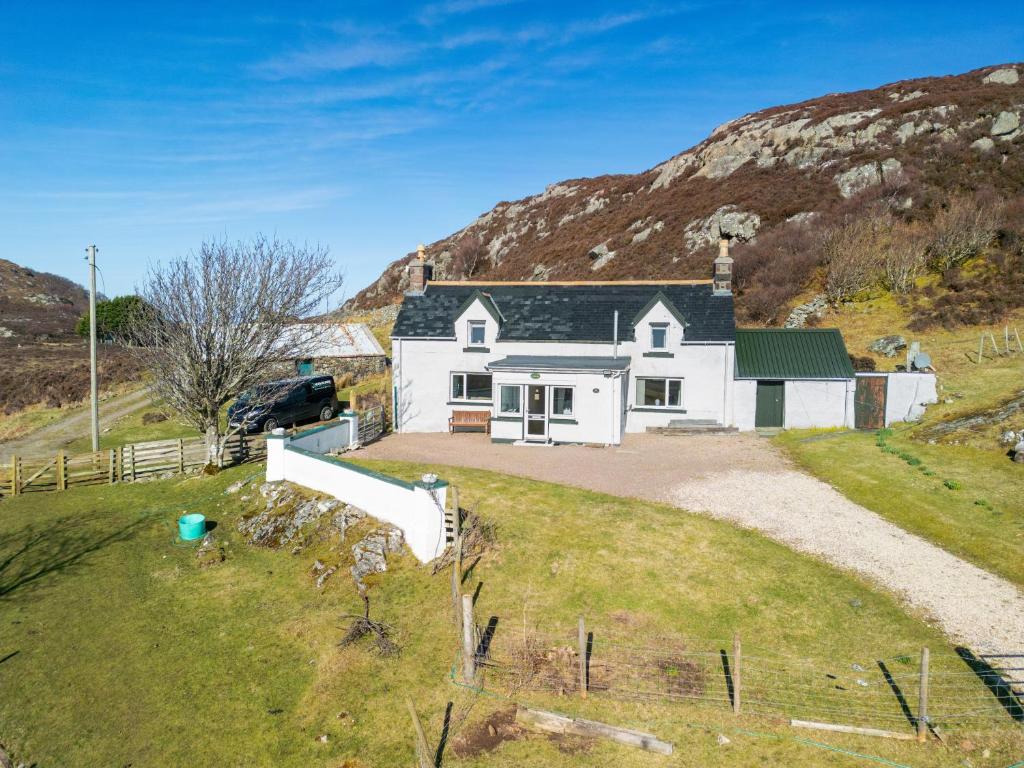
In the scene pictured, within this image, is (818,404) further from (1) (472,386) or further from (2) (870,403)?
(1) (472,386)

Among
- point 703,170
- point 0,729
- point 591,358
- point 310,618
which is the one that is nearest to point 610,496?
point 310,618

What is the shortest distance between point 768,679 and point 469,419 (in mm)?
19657

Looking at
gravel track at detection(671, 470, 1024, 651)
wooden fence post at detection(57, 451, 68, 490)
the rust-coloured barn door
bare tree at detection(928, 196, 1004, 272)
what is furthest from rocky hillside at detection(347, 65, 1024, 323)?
wooden fence post at detection(57, 451, 68, 490)

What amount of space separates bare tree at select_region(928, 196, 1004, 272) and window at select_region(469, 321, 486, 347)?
119ft

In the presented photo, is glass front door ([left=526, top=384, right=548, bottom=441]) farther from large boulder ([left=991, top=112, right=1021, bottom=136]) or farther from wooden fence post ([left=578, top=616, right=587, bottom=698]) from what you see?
large boulder ([left=991, top=112, right=1021, bottom=136])

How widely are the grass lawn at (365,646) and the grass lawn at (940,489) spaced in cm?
410

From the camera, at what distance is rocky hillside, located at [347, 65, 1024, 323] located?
5091 cm

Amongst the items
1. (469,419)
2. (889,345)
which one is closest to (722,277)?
(469,419)

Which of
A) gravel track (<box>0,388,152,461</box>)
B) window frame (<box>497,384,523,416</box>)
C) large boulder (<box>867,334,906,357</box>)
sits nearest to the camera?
window frame (<box>497,384,523,416</box>)

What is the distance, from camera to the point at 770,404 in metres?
28.6

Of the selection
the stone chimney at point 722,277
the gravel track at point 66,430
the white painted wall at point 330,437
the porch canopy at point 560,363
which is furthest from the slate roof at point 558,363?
the gravel track at point 66,430

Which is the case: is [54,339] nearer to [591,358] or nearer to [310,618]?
[591,358]

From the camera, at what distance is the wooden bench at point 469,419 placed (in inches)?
1129

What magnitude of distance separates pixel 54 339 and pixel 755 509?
98.3 m
